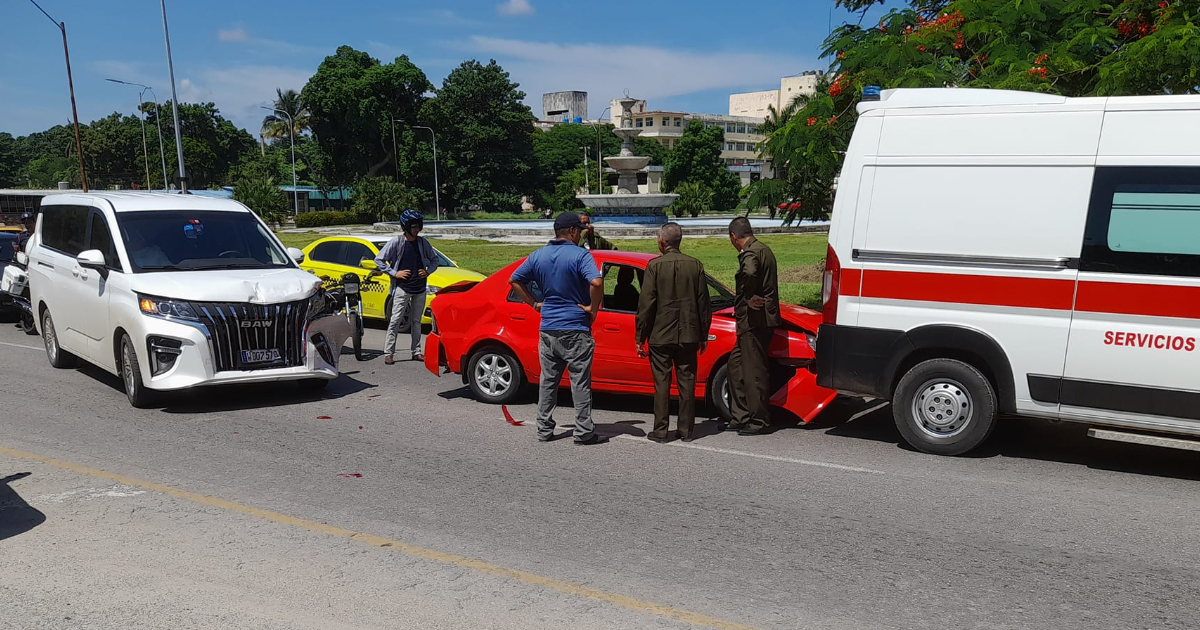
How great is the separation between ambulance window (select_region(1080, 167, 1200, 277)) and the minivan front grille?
677cm

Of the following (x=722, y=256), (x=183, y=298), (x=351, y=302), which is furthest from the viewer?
(x=722, y=256)

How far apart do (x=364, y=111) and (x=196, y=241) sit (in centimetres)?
6753

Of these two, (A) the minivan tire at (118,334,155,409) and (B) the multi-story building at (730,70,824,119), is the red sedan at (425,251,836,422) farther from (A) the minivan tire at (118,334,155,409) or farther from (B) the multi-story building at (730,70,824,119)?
(B) the multi-story building at (730,70,824,119)

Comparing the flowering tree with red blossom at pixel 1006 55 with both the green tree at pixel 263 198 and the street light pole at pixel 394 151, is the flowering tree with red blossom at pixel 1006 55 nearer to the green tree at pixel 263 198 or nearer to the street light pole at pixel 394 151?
the green tree at pixel 263 198

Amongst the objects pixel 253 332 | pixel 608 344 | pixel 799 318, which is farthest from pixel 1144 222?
pixel 253 332

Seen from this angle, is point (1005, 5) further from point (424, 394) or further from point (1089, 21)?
point (424, 394)

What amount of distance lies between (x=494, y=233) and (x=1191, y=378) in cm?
3870

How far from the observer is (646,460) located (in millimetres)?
7008

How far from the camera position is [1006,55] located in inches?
428

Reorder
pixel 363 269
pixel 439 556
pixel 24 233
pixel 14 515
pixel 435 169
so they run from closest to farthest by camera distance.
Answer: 1. pixel 439 556
2. pixel 14 515
3. pixel 363 269
4. pixel 24 233
5. pixel 435 169

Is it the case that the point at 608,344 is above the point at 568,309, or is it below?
below

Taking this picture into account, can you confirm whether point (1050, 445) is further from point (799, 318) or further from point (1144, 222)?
point (799, 318)

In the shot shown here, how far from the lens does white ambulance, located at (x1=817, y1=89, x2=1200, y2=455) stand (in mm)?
6234

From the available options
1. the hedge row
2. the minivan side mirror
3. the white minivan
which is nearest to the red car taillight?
the white minivan
